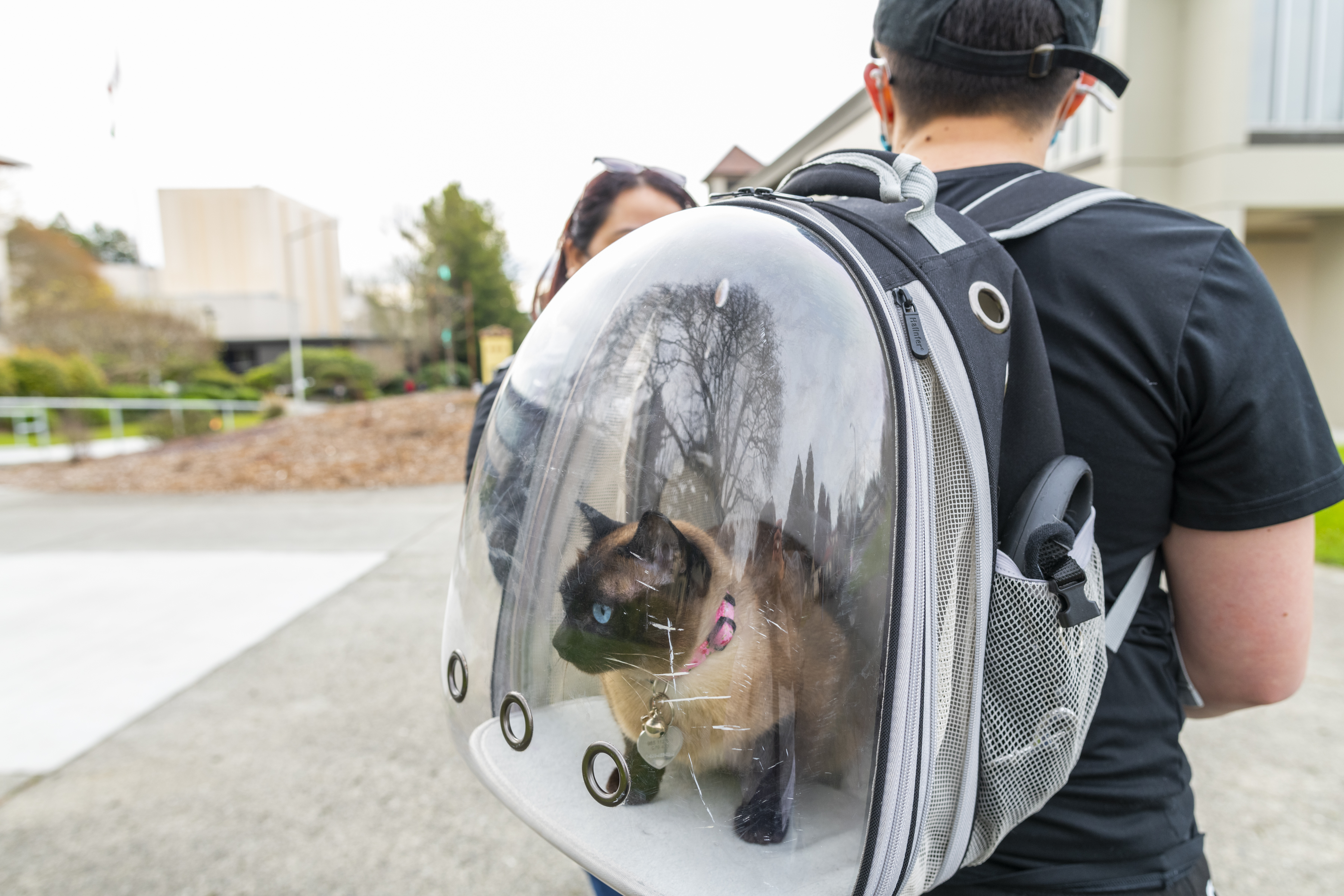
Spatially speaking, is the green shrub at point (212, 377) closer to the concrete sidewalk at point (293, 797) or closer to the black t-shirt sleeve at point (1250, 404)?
the concrete sidewalk at point (293, 797)

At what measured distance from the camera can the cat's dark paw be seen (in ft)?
2.48

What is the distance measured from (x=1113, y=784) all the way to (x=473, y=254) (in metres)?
37.4

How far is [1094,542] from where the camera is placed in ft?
3.10

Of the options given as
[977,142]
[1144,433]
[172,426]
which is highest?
[977,142]

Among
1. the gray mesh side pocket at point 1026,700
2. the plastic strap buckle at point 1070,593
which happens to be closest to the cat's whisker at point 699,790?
the gray mesh side pocket at point 1026,700

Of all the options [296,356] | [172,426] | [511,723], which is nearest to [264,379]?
[296,356]

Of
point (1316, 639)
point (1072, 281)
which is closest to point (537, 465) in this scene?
point (1072, 281)

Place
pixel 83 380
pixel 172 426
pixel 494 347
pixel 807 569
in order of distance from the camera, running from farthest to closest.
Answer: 1. pixel 83 380
2. pixel 172 426
3. pixel 494 347
4. pixel 807 569

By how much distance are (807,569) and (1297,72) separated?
1281 centimetres

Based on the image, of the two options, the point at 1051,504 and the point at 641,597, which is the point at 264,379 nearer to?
the point at 641,597

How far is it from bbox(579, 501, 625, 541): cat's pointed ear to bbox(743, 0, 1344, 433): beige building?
8825 millimetres

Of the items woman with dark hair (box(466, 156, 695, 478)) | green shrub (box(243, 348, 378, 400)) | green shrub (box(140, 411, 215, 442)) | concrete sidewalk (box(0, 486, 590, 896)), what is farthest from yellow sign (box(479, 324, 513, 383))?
green shrub (box(243, 348, 378, 400))

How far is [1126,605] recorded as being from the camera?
976 mm

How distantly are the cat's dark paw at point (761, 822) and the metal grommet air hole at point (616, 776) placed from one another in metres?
0.11
